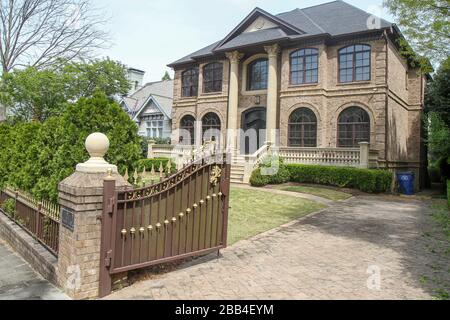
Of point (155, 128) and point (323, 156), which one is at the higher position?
point (155, 128)

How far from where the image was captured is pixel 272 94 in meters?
20.9

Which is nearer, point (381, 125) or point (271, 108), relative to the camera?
point (381, 125)

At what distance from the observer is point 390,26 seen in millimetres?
17672

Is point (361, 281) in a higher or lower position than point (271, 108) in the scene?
lower

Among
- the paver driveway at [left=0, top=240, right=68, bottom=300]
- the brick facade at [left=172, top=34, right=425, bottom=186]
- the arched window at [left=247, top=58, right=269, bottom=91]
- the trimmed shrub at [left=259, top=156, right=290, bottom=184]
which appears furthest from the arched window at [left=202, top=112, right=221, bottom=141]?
the paver driveway at [left=0, top=240, right=68, bottom=300]

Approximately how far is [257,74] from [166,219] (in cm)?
1978

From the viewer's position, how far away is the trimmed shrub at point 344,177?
1540 centimetres

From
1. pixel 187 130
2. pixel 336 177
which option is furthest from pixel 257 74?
pixel 336 177

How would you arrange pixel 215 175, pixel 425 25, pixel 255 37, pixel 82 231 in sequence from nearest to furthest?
pixel 82 231
pixel 215 175
pixel 425 25
pixel 255 37

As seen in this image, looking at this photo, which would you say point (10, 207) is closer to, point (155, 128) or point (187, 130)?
point (187, 130)

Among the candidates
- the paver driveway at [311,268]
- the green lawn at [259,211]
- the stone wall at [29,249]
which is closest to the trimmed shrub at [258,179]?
the green lawn at [259,211]
